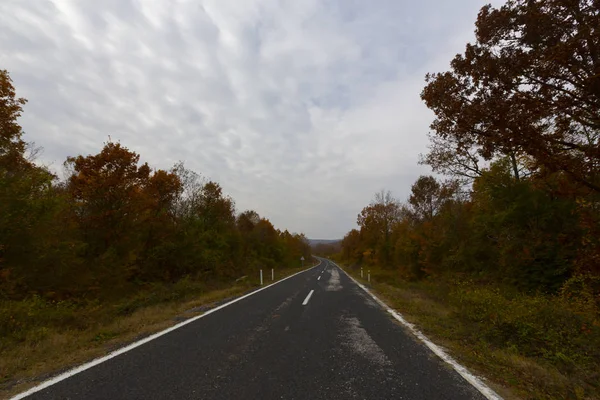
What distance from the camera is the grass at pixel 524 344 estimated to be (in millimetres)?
3781

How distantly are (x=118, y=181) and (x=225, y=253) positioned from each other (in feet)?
40.1

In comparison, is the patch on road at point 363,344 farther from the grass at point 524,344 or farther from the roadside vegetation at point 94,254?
the roadside vegetation at point 94,254

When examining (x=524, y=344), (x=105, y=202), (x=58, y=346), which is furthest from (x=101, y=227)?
(x=524, y=344)

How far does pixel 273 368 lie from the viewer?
4.16 m

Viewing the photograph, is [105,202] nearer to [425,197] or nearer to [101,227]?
[101,227]

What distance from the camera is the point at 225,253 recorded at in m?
27.2

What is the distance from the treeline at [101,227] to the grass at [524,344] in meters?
11.0

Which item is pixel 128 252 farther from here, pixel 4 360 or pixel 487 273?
pixel 487 273

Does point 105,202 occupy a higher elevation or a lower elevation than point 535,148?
higher

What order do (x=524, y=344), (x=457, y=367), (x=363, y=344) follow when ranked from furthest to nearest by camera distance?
(x=524, y=344) → (x=363, y=344) → (x=457, y=367)

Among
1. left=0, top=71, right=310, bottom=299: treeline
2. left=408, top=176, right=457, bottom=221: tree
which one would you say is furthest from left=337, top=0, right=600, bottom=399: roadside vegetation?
left=408, top=176, right=457, bottom=221: tree

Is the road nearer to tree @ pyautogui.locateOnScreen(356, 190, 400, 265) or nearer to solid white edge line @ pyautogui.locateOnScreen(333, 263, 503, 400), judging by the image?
solid white edge line @ pyautogui.locateOnScreen(333, 263, 503, 400)

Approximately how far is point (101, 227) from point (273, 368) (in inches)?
593

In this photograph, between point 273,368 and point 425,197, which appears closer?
point 273,368
